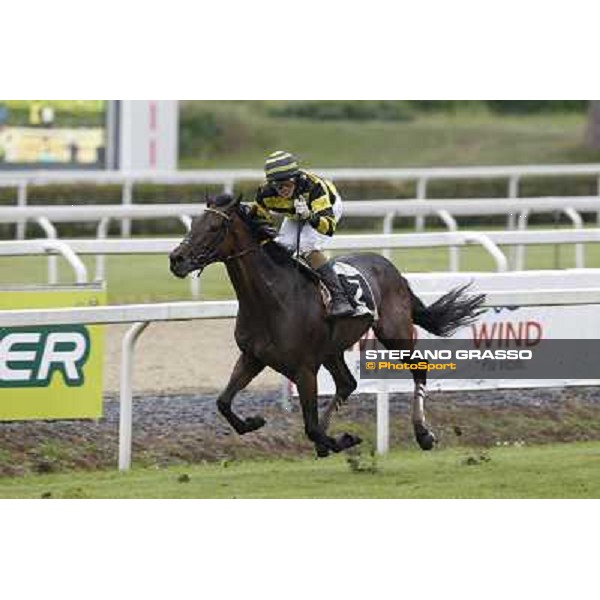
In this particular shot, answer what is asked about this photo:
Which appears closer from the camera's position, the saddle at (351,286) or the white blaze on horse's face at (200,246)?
the white blaze on horse's face at (200,246)

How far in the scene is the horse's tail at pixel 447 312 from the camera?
953 cm

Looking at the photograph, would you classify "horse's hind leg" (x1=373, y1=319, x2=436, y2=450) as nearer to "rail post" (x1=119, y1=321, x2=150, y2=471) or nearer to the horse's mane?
the horse's mane

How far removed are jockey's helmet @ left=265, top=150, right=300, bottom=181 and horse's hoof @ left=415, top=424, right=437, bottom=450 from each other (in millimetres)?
1392

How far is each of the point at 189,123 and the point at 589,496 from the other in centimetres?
2175

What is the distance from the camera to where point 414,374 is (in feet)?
31.2

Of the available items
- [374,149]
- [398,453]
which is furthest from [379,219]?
[398,453]

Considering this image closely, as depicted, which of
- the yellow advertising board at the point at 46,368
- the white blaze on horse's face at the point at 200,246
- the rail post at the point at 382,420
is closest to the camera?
the white blaze on horse's face at the point at 200,246

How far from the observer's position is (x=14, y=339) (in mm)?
9367

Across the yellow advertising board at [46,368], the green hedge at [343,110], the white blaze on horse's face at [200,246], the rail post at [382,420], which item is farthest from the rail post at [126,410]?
the green hedge at [343,110]

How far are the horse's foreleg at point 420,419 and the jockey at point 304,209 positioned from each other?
23.3 inches

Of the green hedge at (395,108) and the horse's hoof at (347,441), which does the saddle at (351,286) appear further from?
the green hedge at (395,108)

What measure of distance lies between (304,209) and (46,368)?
1541 millimetres

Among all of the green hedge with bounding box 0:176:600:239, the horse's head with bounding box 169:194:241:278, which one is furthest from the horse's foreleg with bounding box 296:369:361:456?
the green hedge with bounding box 0:176:600:239

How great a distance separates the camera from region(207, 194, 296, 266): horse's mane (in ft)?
28.2
